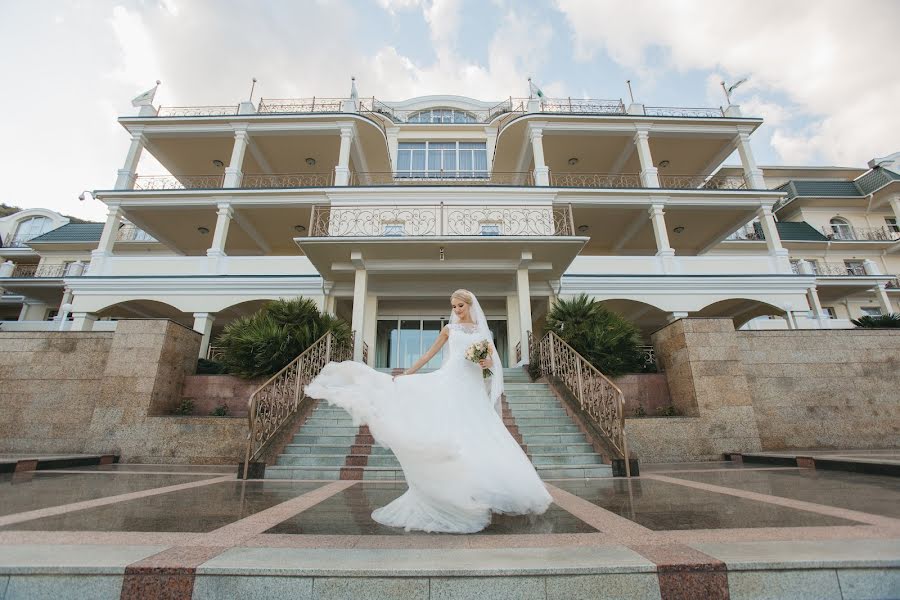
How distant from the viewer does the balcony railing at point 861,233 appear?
2533 centimetres

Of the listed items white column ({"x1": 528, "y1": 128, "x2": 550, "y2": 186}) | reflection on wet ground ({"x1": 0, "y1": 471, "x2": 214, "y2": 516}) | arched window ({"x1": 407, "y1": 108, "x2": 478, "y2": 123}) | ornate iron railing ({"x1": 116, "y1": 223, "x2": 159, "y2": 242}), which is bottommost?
reflection on wet ground ({"x1": 0, "y1": 471, "x2": 214, "y2": 516})

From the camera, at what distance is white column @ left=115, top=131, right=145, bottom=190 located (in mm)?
16734

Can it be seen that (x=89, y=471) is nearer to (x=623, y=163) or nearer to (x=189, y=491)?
(x=189, y=491)

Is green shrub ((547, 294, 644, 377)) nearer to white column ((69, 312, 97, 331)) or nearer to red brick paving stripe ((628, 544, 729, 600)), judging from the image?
red brick paving stripe ((628, 544, 729, 600))

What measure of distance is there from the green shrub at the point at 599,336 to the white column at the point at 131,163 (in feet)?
60.3

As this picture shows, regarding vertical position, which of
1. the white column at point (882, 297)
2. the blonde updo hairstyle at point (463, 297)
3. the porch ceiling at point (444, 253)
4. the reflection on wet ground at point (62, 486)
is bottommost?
the reflection on wet ground at point (62, 486)

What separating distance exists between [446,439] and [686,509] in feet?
7.77

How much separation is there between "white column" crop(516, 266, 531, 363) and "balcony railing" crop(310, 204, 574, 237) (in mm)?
1855

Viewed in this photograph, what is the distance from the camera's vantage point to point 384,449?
7.04 meters

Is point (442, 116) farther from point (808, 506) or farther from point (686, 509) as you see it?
point (808, 506)

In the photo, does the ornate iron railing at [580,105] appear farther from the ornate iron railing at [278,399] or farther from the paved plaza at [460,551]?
the paved plaza at [460,551]

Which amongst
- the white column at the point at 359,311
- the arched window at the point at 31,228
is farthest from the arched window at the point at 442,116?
the arched window at the point at 31,228

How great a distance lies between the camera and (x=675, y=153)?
19203 mm

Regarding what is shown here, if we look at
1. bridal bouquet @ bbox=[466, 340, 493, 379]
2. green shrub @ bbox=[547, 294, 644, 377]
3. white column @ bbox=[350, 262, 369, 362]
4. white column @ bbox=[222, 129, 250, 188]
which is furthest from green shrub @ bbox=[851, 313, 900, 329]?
white column @ bbox=[222, 129, 250, 188]
